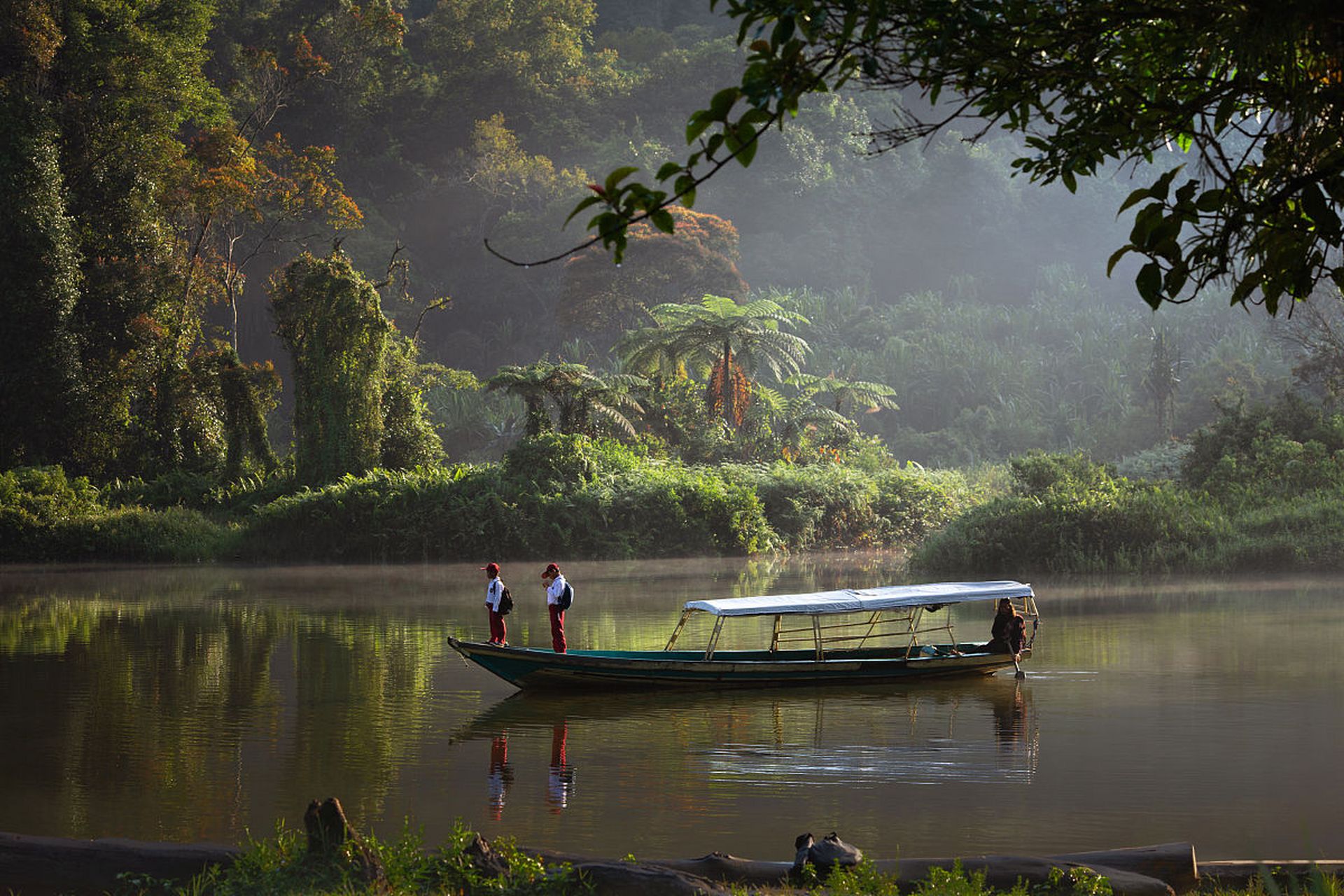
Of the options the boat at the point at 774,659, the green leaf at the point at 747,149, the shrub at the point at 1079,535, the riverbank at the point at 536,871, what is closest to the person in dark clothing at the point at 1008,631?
the boat at the point at 774,659

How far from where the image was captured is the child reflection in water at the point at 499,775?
388 inches

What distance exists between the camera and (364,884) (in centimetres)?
671

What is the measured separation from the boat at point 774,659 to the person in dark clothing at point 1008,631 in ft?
0.32

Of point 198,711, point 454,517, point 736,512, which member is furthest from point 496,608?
point 736,512

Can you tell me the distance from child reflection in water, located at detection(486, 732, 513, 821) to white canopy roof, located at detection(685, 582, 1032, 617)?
294 centimetres

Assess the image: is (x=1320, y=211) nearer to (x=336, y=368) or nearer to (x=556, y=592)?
(x=556, y=592)

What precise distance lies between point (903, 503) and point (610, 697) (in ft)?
76.5

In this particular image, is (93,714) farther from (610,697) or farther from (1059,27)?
(1059,27)

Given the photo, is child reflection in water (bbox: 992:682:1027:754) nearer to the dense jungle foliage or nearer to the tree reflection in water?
the tree reflection in water

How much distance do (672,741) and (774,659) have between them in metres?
2.99

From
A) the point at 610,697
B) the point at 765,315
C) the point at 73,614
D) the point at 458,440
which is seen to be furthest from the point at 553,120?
the point at 610,697

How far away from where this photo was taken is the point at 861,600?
15383 millimetres

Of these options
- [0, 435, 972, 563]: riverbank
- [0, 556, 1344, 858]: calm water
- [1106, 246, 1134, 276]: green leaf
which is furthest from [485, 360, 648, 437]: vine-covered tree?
[1106, 246, 1134, 276]: green leaf

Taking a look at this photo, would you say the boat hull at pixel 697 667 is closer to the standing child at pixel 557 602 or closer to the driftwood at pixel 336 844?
the standing child at pixel 557 602
